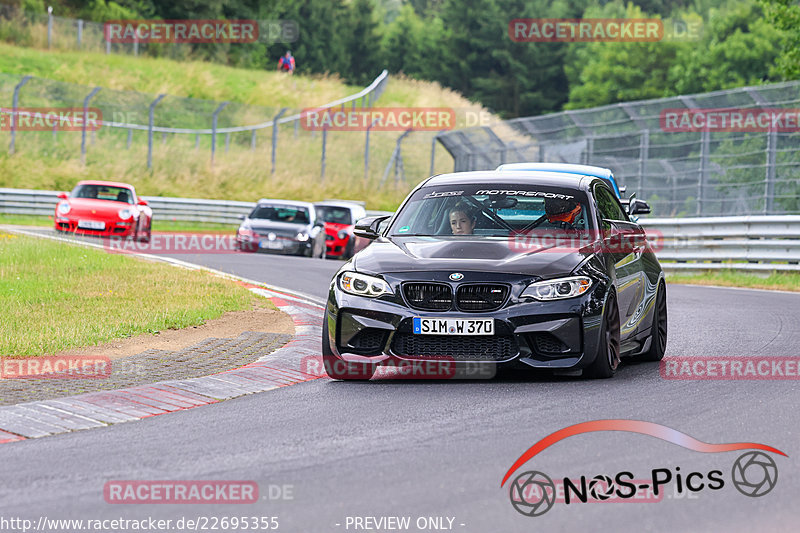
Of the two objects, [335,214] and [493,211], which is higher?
[493,211]

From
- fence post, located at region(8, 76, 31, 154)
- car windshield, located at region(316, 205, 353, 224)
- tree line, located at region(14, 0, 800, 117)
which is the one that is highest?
tree line, located at region(14, 0, 800, 117)

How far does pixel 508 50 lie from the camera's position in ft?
319

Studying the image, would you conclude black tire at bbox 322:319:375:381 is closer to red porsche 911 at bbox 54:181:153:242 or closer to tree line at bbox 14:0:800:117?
red porsche 911 at bbox 54:181:153:242

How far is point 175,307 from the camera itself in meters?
12.5

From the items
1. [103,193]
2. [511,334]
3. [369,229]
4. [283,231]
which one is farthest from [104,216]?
[511,334]

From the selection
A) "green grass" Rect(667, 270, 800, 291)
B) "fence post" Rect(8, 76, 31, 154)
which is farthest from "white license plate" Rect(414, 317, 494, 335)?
"fence post" Rect(8, 76, 31, 154)

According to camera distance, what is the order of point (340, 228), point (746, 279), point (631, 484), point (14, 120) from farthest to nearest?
point (14, 120) → point (340, 228) → point (746, 279) → point (631, 484)

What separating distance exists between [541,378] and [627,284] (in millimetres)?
1071

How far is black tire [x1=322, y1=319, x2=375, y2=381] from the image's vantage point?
878 centimetres

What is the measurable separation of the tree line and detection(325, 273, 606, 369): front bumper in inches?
2523

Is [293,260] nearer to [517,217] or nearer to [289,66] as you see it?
[517,217]

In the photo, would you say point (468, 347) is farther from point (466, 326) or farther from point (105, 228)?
point (105, 228)

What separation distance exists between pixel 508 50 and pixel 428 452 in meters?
93.1

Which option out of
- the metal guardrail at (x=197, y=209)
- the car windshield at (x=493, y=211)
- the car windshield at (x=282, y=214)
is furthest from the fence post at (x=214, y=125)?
the car windshield at (x=493, y=211)
